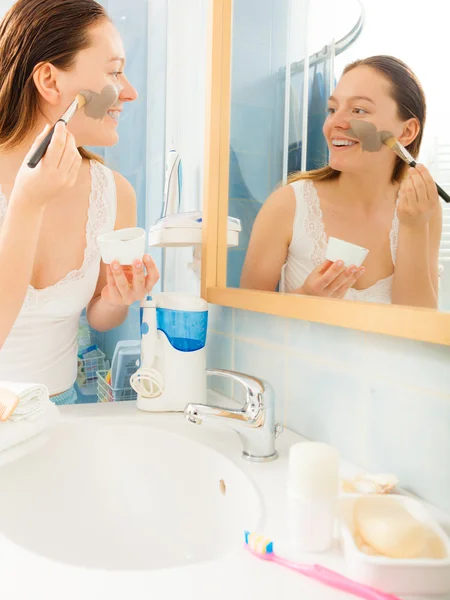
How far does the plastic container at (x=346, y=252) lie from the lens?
598 millimetres

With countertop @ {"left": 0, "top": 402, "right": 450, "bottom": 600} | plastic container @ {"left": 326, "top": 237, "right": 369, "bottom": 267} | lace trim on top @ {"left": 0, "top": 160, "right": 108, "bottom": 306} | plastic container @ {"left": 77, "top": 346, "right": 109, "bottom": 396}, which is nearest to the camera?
countertop @ {"left": 0, "top": 402, "right": 450, "bottom": 600}

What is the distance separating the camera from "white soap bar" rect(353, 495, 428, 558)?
369 millimetres

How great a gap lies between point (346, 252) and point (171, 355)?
1.19ft

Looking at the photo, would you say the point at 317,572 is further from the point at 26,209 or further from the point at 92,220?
the point at 92,220

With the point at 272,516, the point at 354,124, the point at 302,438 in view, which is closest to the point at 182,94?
the point at 354,124

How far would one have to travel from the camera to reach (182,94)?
4.16ft

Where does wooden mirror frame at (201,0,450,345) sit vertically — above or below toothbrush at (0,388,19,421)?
above

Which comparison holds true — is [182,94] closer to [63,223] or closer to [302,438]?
[63,223]

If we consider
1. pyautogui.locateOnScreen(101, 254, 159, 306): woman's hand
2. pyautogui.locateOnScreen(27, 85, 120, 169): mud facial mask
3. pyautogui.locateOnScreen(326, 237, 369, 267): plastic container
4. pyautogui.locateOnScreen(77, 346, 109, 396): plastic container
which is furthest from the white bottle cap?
pyautogui.locateOnScreen(77, 346, 109, 396): plastic container

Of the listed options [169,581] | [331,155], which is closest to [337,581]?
[169,581]

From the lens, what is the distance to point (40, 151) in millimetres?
767

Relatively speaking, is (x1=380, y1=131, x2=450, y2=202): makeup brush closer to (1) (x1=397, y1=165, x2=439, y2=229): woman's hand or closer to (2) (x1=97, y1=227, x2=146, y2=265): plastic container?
(1) (x1=397, y1=165, x2=439, y2=229): woman's hand

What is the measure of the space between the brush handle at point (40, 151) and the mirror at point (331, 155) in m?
0.32

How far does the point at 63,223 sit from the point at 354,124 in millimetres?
640
